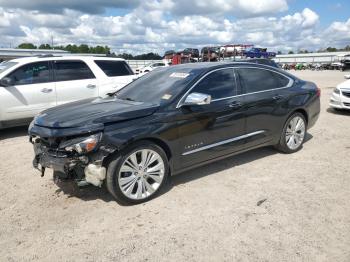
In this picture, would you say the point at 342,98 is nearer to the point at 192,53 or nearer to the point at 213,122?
the point at 213,122

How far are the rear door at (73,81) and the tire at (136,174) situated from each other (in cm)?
471

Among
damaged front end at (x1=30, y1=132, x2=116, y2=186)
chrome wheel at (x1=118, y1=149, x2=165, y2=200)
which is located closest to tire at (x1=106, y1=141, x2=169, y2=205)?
chrome wheel at (x1=118, y1=149, x2=165, y2=200)

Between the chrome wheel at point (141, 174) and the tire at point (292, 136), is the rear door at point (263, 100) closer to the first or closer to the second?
the tire at point (292, 136)

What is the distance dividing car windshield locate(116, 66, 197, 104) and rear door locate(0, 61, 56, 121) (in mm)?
3221

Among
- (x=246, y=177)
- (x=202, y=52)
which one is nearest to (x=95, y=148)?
(x=246, y=177)

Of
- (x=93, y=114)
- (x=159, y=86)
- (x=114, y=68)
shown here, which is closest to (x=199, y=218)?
(x=93, y=114)

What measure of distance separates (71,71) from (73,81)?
26cm

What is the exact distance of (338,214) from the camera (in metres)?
3.90

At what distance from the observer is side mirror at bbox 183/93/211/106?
4.38 meters

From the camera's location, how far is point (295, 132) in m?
6.15

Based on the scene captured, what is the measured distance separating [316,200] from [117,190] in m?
2.39

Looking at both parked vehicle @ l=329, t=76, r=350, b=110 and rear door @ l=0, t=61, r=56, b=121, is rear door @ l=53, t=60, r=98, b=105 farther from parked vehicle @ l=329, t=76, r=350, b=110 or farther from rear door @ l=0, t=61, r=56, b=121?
parked vehicle @ l=329, t=76, r=350, b=110

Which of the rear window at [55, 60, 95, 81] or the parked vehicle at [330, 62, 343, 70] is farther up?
the rear window at [55, 60, 95, 81]

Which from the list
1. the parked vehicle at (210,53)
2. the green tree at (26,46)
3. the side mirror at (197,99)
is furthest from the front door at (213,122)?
the green tree at (26,46)
